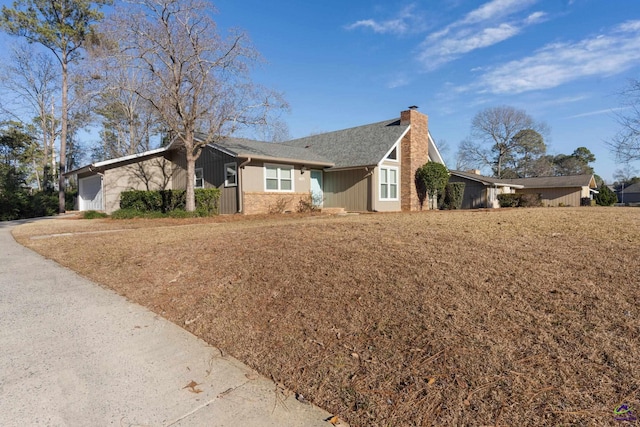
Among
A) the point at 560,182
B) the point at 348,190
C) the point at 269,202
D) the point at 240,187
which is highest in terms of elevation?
the point at 560,182

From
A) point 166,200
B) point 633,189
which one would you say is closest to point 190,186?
point 166,200

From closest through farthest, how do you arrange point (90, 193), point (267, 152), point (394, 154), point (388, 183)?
1. point (267, 152)
2. point (388, 183)
3. point (394, 154)
4. point (90, 193)

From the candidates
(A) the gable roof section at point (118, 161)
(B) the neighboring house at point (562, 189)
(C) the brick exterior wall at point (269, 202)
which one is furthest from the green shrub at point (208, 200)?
(B) the neighboring house at point (562, 189)

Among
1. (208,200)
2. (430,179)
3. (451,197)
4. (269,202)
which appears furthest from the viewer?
(451,197)

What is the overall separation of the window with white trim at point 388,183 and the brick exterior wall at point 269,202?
4161mm

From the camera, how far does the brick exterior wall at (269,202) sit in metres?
15.6

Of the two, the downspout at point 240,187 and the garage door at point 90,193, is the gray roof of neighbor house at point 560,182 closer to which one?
the downspout at point 240,187

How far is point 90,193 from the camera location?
21.6 meters

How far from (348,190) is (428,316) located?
15.6 m

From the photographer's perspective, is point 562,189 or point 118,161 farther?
point 562,189

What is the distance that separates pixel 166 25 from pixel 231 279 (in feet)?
44.3

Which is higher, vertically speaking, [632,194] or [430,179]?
[430,179]

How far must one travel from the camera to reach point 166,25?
14.1 m

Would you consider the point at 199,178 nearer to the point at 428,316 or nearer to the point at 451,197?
the point at 451,197
